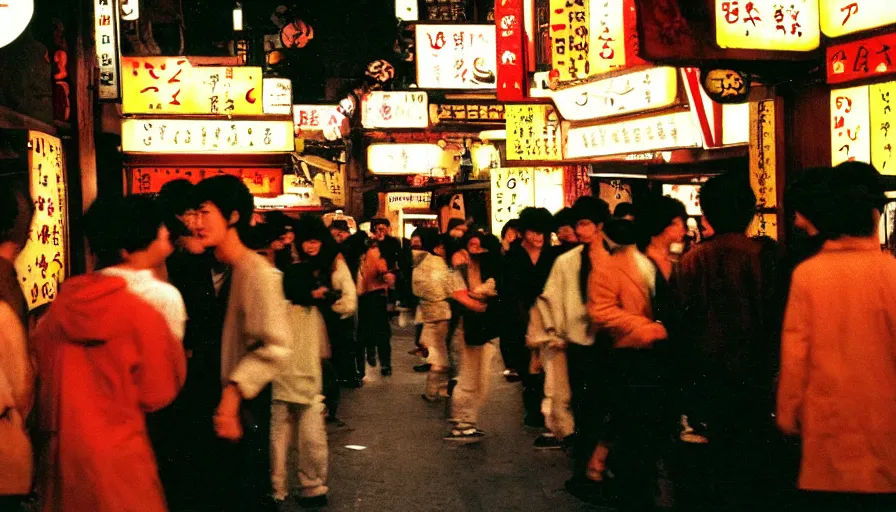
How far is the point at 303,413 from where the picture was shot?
8.30 m

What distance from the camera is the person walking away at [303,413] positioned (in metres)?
8.12

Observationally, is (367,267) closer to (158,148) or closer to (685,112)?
(158,148)

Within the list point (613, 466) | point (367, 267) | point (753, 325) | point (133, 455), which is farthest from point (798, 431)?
point (367, 267)

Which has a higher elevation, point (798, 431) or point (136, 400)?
point (136, 400)

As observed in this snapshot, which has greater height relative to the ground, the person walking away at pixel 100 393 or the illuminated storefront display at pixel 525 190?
the illuminated storefront display at pixel 525 190

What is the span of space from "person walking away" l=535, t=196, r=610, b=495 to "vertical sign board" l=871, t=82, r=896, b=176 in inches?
112

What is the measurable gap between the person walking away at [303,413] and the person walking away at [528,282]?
11.2ft

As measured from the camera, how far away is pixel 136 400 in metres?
4.14

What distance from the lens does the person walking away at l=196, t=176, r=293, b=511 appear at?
16.2ft

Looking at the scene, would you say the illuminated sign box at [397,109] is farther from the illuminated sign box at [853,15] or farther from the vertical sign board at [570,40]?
the illuminated sign box at [853,15]

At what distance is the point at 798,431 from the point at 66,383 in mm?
3077

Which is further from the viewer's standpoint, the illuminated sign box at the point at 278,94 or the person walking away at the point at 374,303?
the illuminated sign box at the point at 278,94

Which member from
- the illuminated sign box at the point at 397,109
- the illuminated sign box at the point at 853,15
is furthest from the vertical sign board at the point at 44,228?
the illuminated sign box at the point at 397,109

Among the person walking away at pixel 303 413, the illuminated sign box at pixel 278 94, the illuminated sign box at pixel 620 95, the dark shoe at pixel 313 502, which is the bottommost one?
the dark shoe at pixel 313 502
